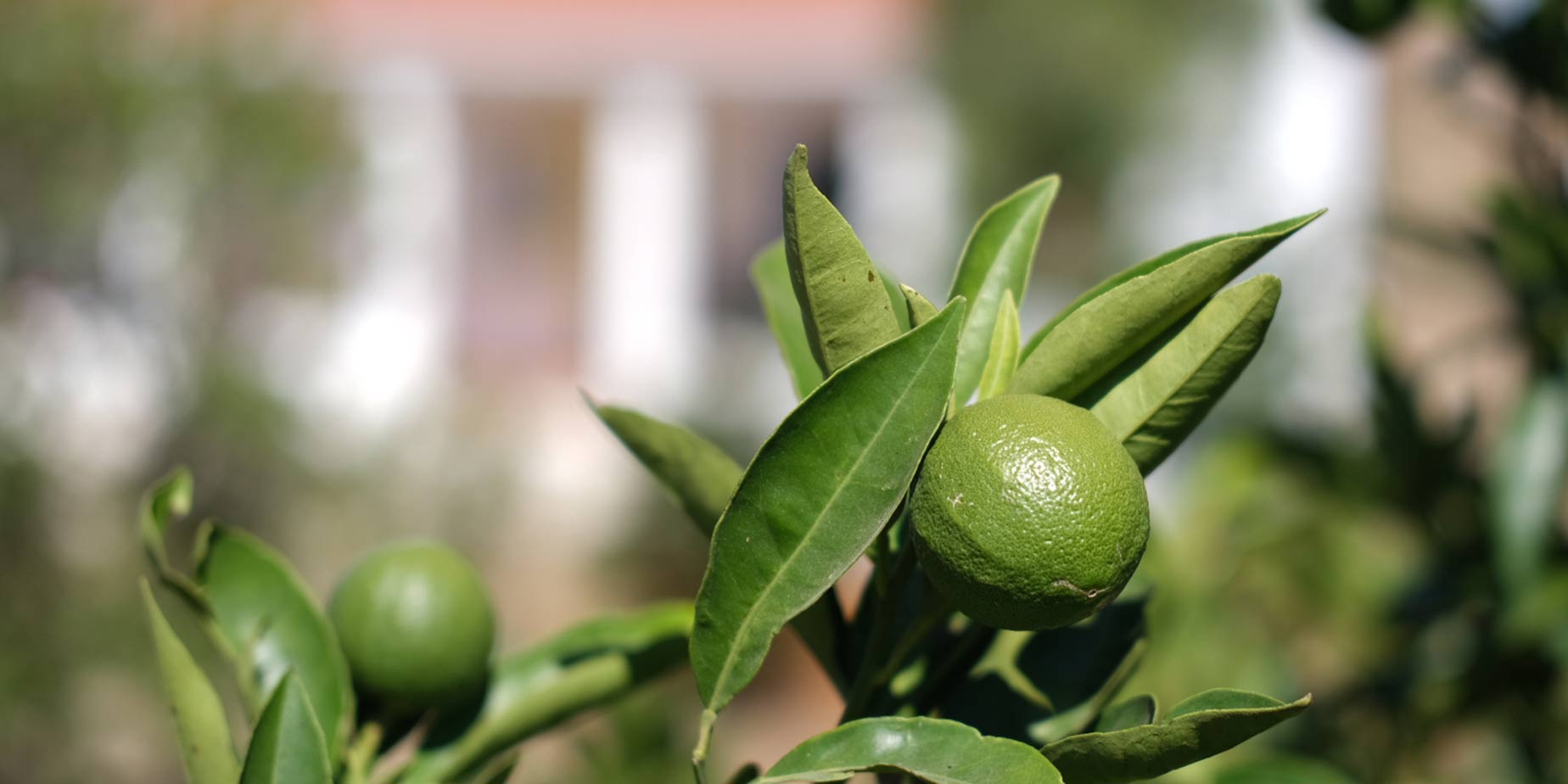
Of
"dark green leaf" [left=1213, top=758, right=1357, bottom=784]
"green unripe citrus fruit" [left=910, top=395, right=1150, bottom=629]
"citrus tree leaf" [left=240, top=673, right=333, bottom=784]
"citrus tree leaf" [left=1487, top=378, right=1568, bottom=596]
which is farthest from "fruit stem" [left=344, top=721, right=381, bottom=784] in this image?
"citrus tree leaf" [left=1487, top=378, right=1568, bottom=596]

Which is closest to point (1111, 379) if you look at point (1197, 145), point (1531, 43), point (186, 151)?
point (1531, 43)

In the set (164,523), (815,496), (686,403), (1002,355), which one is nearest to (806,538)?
(815,496)

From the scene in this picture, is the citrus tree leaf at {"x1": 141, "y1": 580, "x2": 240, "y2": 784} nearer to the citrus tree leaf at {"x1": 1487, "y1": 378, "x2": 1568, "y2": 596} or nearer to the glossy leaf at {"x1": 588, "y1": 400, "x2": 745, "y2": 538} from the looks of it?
the glossy leaf at {"x1": 588, "y1": 400, "x2": 745, "y2": 538}

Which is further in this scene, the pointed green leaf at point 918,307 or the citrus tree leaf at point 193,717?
the citrus tree leaf at point 193,717

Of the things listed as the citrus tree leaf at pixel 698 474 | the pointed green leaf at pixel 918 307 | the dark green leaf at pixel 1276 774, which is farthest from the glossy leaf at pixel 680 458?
the dark green leaf at pixel 1276 774

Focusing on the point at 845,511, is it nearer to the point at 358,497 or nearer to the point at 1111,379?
the point at 1111,379

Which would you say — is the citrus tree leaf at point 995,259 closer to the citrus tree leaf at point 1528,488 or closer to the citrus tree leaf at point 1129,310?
the citrus tree leaf at point 1129,310

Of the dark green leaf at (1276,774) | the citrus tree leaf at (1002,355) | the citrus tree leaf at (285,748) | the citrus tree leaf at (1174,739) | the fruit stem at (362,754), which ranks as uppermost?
the citrus tree leaf at (1002,355)
